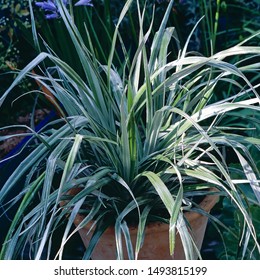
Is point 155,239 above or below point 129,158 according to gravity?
below

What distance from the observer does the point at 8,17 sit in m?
2.18

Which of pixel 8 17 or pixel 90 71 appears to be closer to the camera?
pixel 90 71

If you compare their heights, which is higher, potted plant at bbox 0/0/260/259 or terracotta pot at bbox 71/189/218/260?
potted plant at bbox 0/0/260/259

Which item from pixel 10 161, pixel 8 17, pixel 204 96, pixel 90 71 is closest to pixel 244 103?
pixel 204 96

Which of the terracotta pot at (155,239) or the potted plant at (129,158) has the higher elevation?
the potted plant at (129,158)

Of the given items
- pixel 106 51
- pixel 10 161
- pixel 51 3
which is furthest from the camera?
pixel 106 51

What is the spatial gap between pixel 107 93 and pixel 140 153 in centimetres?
17

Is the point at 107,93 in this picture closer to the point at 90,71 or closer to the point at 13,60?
the point at 90,71

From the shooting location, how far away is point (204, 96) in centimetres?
138

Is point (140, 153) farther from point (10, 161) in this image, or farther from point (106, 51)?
point (106, 51)
